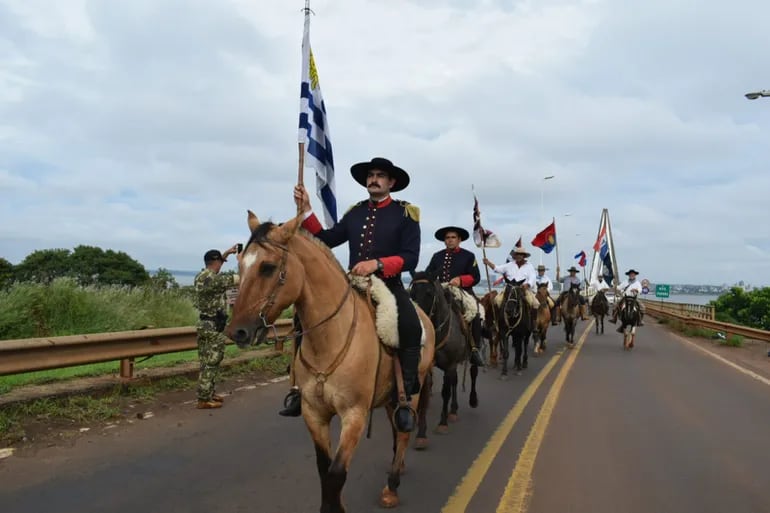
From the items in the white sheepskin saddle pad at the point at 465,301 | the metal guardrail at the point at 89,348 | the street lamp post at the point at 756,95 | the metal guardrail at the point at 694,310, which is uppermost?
the street lamp post at the point at 756,95

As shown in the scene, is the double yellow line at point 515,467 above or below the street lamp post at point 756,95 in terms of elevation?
below

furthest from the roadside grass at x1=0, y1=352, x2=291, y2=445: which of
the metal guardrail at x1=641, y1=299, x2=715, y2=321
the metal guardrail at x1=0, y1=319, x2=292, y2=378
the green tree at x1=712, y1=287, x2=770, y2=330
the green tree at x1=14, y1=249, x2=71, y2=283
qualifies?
the green tree at x1=712, y1=287, x2=770, y2=330

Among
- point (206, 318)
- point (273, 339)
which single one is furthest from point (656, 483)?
point (206, 318)

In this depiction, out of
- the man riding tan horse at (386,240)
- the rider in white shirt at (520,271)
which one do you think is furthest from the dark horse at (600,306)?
the man riding tan horse at (386,240)

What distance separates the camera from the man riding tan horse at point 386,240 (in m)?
4.30

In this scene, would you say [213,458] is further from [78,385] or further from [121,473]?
[78,385]

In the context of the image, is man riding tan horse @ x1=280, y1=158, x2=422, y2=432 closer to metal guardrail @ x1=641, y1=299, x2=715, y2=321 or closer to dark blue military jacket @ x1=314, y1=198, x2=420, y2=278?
dark blue military jacket @ x1=314, y1=198, x2=420, y2=278

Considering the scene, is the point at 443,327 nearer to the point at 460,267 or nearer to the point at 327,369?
the point at 460,267

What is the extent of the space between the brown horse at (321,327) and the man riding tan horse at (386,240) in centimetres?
29

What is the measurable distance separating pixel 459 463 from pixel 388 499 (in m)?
1.31

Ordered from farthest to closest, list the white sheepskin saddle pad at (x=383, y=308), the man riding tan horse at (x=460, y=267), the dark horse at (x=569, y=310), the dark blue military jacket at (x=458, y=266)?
the dark horse at (x=569, y=310) → the dark blue military jacket at (x=458, y=266) → the man riding tan horse at (x=460, y=267) → the white sheepskin saddle pad at (x=383, y=308)

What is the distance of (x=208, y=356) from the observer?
7422 millimetres

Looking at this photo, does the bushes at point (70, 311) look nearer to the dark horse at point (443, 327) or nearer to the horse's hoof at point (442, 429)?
the dark horse at point (443, 327)

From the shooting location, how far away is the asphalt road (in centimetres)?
439
